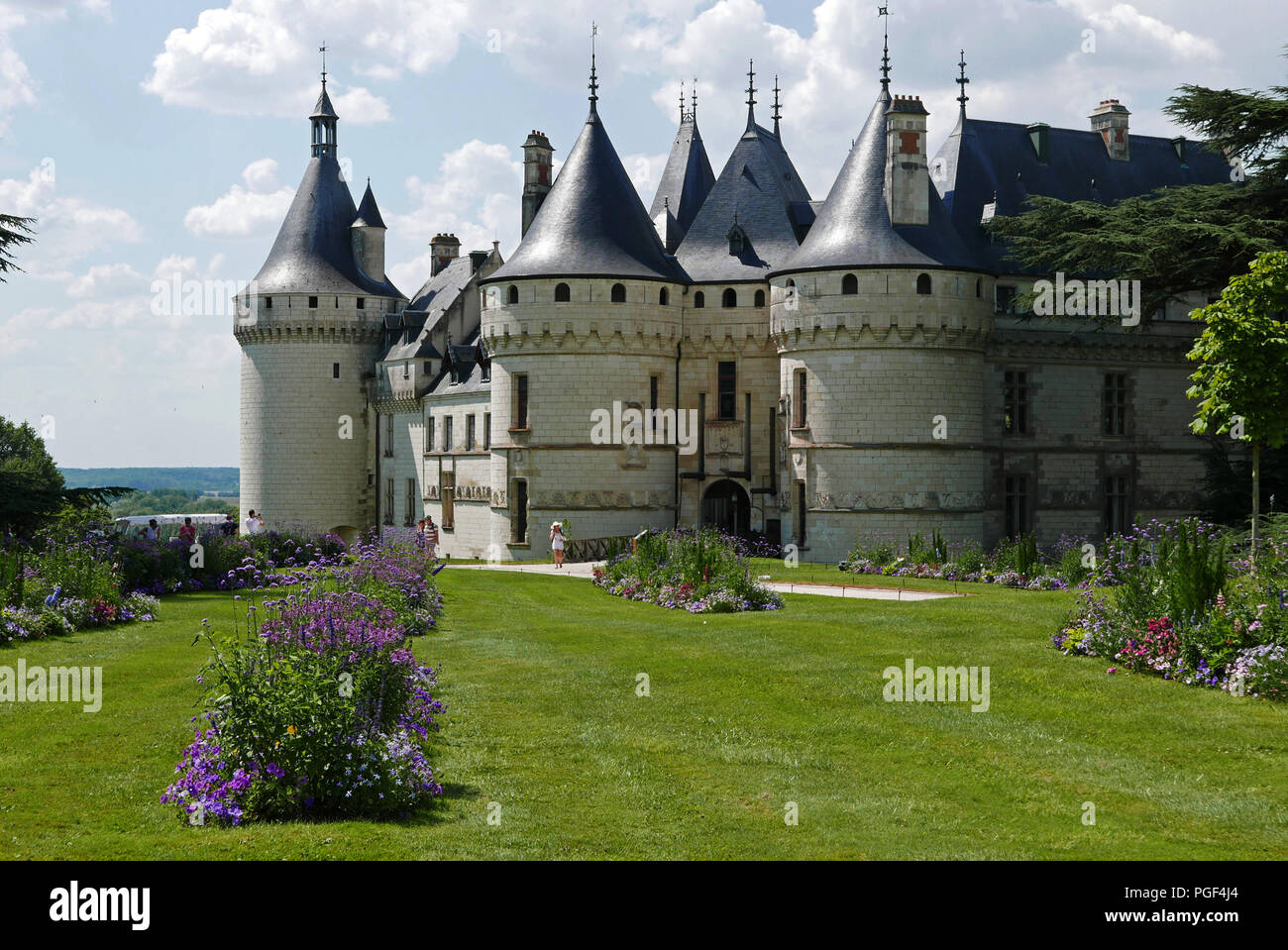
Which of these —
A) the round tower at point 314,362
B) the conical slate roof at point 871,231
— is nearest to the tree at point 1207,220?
the conical slate roof at point 871,231

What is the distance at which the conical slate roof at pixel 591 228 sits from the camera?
40.3 metres

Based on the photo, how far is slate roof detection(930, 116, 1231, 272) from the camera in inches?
1651

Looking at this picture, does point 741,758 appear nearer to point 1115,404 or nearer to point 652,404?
point 652,404

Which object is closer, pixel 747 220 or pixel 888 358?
pixel 888 358

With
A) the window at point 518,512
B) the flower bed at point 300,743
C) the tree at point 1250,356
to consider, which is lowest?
the flower bed at point 300,743

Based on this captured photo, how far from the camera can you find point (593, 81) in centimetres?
4244

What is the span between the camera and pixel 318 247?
56.8 meters

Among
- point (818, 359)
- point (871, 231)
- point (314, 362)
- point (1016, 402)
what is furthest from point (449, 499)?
point (1016, 402)

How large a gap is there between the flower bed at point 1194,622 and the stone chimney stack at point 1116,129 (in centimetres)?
3111

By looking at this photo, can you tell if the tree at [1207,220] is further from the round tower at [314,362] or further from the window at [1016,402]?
the round tower at [314,362]

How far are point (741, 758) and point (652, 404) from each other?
96.3 ft
